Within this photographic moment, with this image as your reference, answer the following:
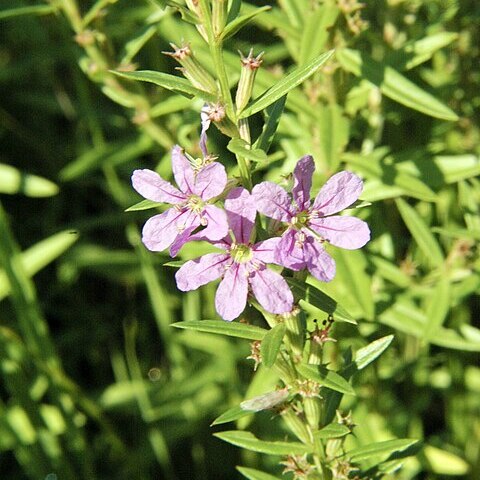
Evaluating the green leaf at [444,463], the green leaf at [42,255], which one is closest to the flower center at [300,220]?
Result: the green leaf at [444,463]

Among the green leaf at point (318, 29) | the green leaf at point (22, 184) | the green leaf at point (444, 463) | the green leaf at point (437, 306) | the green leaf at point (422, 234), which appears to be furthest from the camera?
the green leaf at point (22, 184)

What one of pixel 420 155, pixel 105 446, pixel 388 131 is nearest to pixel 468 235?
pixel 420 155

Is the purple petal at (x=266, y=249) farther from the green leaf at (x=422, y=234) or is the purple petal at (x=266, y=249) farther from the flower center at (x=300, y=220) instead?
the green leaf at (x=422, y=234)

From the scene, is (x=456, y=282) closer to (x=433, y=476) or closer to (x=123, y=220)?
(x=433, y=476)

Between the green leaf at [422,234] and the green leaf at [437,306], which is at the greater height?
the green leaf at [422,234]

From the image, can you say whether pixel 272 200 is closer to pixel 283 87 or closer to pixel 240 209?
pixel 240 209

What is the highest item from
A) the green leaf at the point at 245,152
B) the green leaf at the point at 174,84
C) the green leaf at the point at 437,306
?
the green leaf at the point at 174,84

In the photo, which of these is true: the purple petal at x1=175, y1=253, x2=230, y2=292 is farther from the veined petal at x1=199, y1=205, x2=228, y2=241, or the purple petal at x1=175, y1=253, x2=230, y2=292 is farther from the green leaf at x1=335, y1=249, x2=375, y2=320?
the green leaf at x1=335, y1=249, x2=375, y2=320
